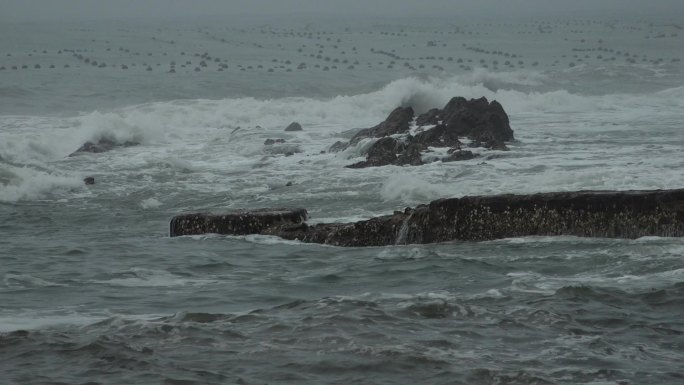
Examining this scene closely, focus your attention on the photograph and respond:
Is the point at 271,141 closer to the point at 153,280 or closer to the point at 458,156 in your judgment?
the point at 458,156

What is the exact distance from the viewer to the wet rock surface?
81.7 ft

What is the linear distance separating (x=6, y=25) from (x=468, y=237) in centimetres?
9257

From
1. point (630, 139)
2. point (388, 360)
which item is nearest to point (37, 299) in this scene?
point (388, 360)

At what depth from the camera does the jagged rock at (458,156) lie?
24453 mm

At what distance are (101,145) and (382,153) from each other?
9.08 m

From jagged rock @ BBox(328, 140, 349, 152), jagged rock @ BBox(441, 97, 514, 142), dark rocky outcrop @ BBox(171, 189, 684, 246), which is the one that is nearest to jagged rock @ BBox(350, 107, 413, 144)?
jagged rock @ BBox(328, 140, 349, 152)

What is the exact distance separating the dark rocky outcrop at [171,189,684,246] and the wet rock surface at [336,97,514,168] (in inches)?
361

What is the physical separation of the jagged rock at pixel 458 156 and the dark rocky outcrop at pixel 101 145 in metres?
9.87

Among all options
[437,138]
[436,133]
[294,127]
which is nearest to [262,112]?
[294,127]

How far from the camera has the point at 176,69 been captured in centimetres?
5944

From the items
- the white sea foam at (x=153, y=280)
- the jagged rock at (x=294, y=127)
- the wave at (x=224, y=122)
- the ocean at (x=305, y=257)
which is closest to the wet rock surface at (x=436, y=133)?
the ocean at (x=305, y=257)

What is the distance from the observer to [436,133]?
26.9 m

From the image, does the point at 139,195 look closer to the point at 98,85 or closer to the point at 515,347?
the point at 515,347

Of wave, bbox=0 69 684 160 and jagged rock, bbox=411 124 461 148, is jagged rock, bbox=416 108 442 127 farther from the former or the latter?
wave, bbox=0 69 684 160
